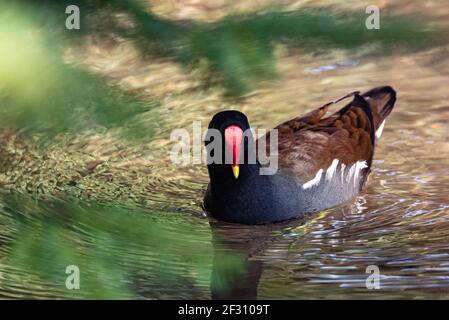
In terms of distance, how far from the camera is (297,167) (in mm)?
3764

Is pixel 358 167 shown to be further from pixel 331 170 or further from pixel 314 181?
pixel 314 181

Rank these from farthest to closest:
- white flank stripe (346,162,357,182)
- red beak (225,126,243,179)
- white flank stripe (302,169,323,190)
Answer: white flank stripe (346,162,357,182)
white flank stripe (302,169,323,190)
red beak (225,126,243,179)

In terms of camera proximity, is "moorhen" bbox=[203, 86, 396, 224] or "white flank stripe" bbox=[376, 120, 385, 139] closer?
"moorhen" bbox=[203, 86, 396, 224]

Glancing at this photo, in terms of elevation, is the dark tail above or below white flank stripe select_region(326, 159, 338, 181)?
above

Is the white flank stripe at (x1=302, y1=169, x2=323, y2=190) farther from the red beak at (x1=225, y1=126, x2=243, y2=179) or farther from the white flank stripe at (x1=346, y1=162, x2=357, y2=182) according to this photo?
the red beak at (x1=225, y1=126, x2=243, y2=179)

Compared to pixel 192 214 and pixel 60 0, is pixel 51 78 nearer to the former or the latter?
pixel 60 0

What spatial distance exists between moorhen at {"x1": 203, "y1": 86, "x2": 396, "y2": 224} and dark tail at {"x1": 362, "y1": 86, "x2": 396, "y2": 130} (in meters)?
0.03

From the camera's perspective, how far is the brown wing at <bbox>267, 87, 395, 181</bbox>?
380 centimetres

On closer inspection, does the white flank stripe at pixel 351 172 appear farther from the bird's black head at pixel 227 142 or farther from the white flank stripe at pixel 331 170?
the bird's black head at pixel 227 142

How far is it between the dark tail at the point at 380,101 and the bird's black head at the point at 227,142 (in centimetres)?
86

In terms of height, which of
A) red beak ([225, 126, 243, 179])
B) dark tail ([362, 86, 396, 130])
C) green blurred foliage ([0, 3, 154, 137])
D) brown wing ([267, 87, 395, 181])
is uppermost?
dark tail ([362, 86, 396, 130])

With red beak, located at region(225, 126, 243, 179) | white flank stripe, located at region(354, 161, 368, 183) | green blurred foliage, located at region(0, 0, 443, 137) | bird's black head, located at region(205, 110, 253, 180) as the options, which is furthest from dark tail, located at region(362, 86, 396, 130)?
green blurred foliage, located at region(0, 0, 443, 137)

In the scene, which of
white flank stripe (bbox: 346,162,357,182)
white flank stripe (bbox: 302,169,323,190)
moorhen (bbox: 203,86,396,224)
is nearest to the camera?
moorhen (bbox: 203,86,396,224)

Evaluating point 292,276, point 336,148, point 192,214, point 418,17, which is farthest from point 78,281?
point 336,148
